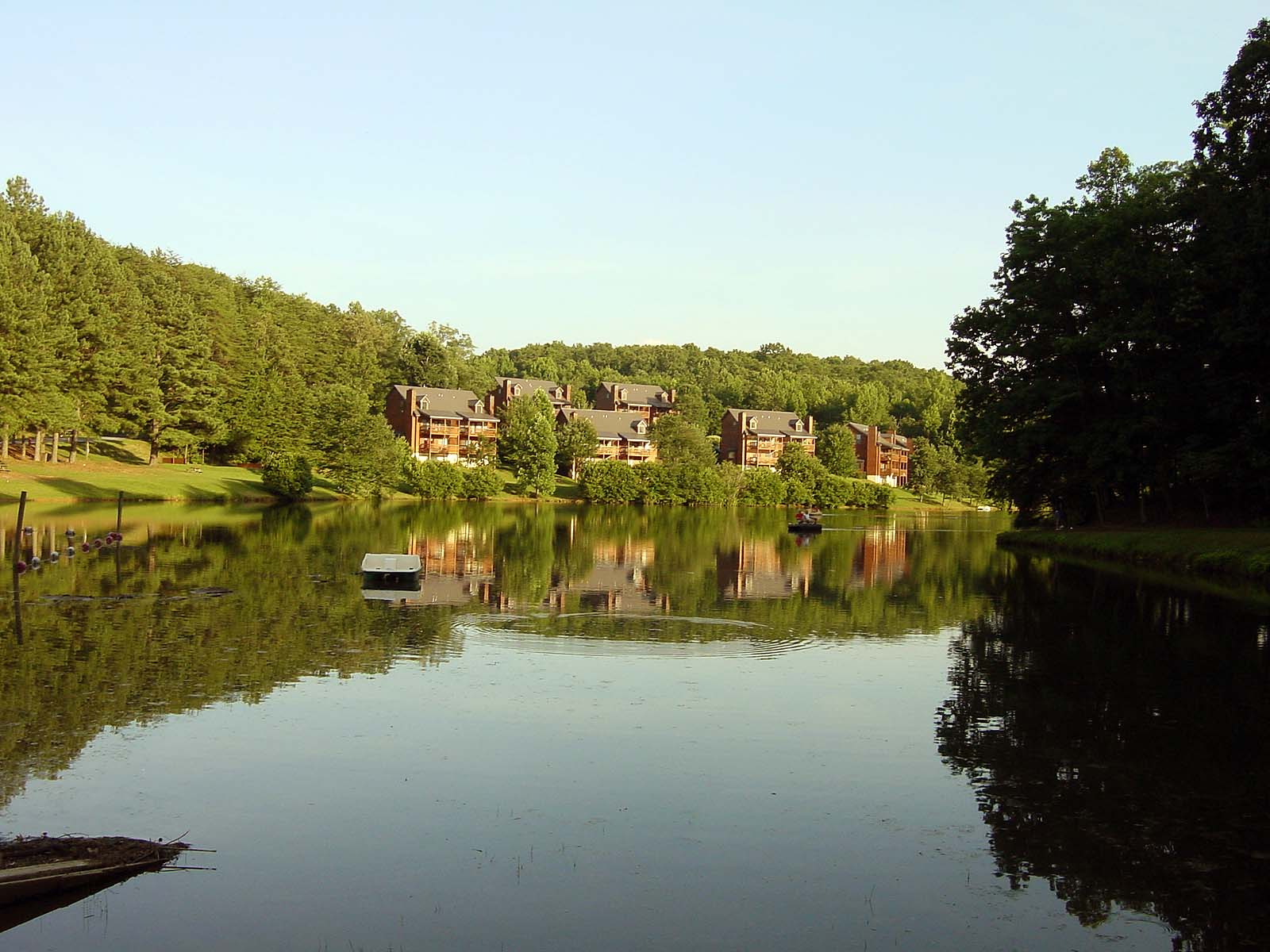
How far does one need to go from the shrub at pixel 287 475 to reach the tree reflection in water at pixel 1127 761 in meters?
79.7

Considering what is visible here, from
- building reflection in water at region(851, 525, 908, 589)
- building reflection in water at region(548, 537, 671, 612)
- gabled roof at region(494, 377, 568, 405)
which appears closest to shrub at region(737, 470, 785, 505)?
gabled roof at region(494, 377, 568, 405)

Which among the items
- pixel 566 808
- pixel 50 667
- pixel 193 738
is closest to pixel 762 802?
pixel 566 808

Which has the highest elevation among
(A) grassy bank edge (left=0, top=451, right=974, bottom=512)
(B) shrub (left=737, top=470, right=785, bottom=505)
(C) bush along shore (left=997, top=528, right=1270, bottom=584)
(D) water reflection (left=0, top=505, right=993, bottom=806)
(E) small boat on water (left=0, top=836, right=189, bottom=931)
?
(B) shrub (left=737, top=470, right=785, bottom=505)

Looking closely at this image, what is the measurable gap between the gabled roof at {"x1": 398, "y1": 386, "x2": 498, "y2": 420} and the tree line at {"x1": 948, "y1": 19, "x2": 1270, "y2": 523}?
304 ft

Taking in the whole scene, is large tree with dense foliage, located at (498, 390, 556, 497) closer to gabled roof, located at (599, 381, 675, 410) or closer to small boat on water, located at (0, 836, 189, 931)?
gabled roof, located at (599, 381, 675, 410)

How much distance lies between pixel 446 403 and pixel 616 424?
27759 mm

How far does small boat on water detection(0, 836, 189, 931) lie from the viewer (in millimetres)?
10555

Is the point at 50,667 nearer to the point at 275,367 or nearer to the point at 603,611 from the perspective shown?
the point at 603,611

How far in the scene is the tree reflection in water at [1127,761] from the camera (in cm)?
1177

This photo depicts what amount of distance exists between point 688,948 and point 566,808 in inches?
160

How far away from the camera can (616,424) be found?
560ft

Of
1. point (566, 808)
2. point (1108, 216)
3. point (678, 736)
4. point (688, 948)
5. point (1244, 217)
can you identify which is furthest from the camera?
point (1108, 216)

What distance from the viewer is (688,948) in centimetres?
1025

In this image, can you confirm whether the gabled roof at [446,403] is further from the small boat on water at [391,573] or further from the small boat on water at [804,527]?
the small boat on water at [391,573]
